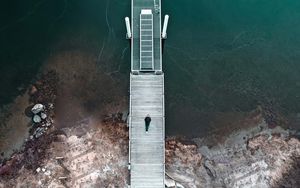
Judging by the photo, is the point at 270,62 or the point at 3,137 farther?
the point at 270,62

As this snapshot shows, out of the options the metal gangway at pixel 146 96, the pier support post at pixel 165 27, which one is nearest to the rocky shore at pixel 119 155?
the metal gangway at pixel 146 96

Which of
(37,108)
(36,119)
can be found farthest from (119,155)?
(37,108)

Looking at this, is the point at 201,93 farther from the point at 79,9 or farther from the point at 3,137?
the point at 3,137

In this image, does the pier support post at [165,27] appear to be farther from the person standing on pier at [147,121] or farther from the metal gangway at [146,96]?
the person standing on pier at [147,121]

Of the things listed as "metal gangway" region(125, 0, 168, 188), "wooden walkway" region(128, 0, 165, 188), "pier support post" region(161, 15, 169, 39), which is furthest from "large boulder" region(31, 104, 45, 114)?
"pier support post" region(161, 15, 169, 39)

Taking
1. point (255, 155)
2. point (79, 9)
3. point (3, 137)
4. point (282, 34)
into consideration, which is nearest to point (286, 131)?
point (255, 155)

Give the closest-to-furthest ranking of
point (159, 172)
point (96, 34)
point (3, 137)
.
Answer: point (159, 172), point (3, 137), point (96, 34)

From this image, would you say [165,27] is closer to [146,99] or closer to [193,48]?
[193,48]
